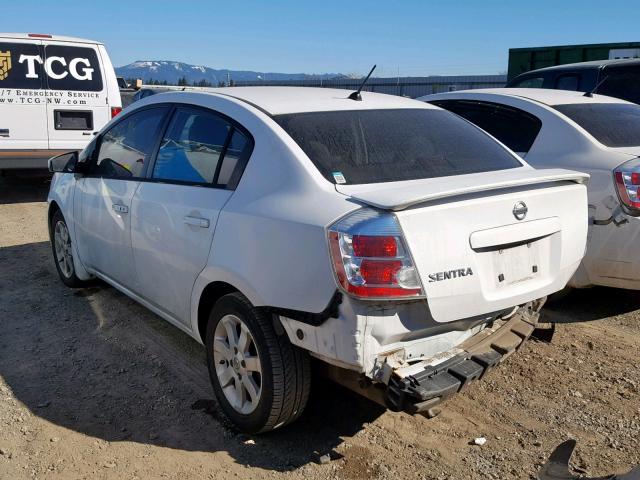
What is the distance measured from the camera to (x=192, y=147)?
3.62 m

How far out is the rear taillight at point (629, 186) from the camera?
13.9 ft

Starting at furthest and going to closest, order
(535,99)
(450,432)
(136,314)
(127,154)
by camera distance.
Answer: (535,99) < (136,314) < (127,154) < (450,432)

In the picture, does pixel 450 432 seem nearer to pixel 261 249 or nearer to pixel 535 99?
pixel 261 249

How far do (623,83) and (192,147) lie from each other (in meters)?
5.98

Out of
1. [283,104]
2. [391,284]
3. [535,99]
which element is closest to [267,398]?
[391,284]

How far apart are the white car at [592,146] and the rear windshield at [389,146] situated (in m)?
1.19

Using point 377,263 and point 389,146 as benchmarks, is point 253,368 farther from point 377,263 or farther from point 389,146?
point 389,146

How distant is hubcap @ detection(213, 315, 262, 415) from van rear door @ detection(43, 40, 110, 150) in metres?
6.83

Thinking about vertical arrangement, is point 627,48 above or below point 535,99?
above

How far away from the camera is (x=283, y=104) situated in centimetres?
342

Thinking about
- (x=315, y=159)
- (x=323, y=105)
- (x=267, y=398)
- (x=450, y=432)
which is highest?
(x=323, y=105)

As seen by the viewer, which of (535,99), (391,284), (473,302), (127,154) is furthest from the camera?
(535,99)

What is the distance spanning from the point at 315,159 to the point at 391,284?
807 mm

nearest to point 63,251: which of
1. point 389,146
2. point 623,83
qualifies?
point 389,146
